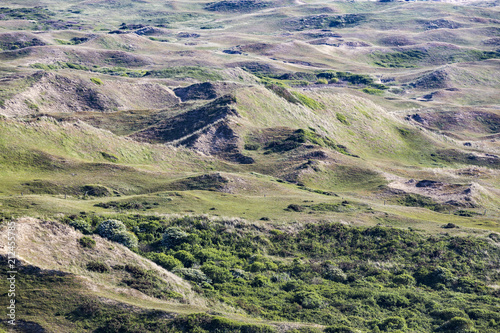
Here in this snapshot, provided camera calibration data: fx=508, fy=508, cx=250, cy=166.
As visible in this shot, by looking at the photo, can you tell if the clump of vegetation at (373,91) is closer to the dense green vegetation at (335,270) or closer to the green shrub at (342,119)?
the green shrub at (342,119)

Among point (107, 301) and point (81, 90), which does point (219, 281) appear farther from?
point (81, 90)

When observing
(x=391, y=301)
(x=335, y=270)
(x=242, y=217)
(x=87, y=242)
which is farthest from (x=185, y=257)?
(x=391, y=301)

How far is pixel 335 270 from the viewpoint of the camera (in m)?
41.5

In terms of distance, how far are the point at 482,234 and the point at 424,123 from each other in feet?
316

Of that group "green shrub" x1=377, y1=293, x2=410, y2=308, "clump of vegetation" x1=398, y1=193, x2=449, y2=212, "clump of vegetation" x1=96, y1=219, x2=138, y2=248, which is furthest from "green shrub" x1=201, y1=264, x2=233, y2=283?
"clump of vegetation" x1=398, y1=193, x2=449, y2=212

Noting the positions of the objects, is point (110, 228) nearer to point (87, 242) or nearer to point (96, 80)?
point (87, 242)

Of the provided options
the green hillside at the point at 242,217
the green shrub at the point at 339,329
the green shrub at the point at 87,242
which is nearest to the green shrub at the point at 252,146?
the green hillside at the point at 242,217

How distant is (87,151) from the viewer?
234 ft

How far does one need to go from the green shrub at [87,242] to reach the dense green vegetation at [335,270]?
405cm

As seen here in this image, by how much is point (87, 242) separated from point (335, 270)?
64.4 ft

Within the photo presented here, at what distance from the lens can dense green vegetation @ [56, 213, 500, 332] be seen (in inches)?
1369

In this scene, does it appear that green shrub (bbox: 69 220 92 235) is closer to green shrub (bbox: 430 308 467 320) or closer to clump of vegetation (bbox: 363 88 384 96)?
green shrub (bbox: 430 308 467 320)

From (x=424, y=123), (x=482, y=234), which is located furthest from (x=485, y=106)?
(x=482, y=234)

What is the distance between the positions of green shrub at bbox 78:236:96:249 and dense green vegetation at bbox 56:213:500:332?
4.05 metres
